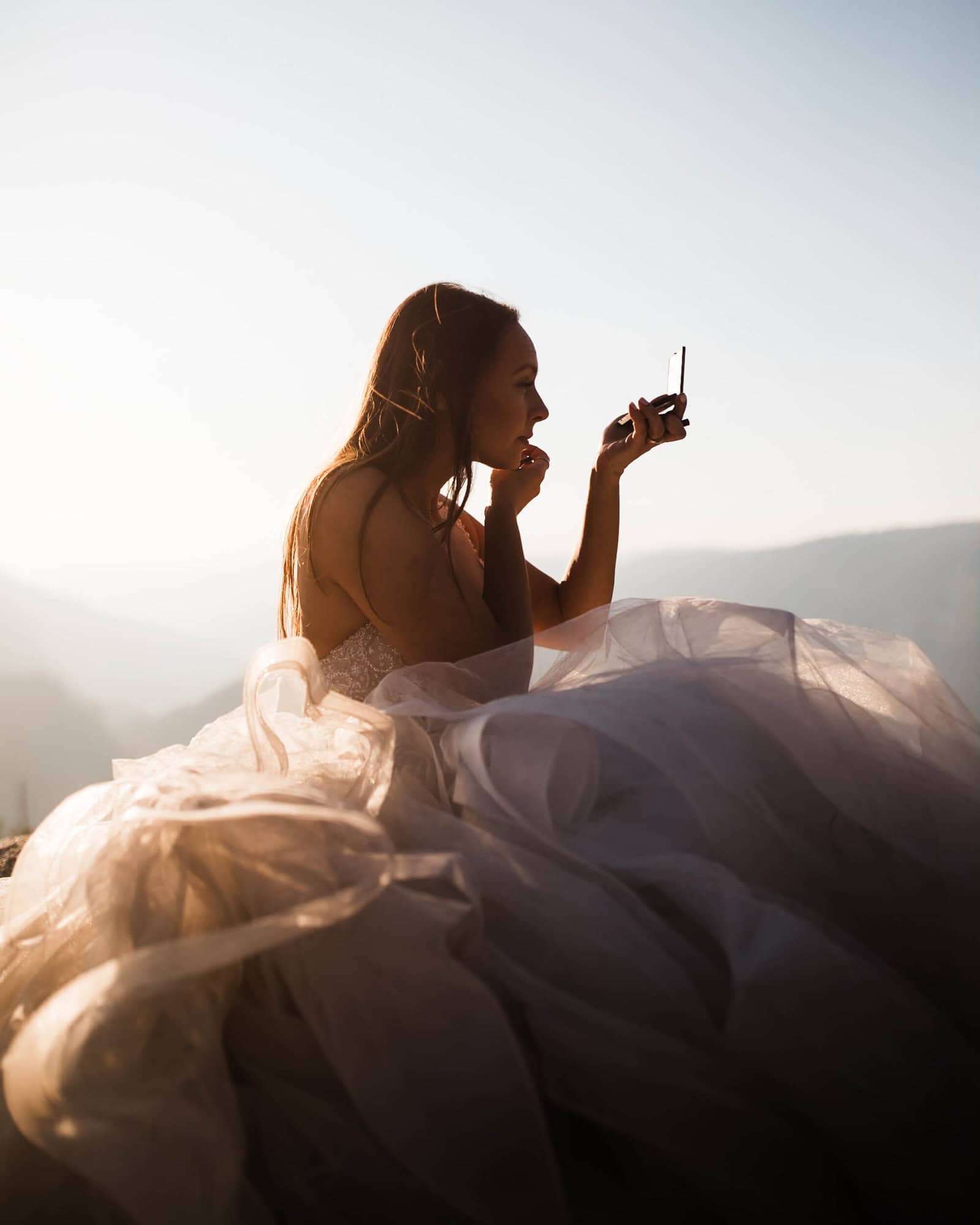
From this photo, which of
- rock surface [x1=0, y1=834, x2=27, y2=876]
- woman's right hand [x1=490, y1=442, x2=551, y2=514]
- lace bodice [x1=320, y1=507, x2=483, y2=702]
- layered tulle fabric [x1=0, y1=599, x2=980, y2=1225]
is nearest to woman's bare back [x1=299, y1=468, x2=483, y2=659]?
lace bodice [x1=320, y1=507, x2=483, y2=702]

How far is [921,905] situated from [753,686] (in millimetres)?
289

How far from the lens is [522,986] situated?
695 millimetres

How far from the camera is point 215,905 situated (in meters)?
0.73

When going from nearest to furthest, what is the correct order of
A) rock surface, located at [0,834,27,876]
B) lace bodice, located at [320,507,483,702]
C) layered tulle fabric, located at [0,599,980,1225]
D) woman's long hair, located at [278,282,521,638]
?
layered tulle fabric, located at [0,599,980,1225], lace bodice, located at [320,507,483,702], woman's long hair, located at [278,282,521,638], rock surface, located at [0,834,27,876]

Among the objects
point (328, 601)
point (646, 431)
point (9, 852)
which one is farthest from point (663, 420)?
point (9, 852)

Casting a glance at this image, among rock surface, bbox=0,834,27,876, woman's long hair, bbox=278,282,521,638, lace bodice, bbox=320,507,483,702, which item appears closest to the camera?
lace bodice, bbox=320,507,483,702

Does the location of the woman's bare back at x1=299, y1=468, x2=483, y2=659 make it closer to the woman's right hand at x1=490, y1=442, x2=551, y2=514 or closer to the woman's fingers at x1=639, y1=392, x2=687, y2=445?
the woman's right hand at x1=490, y1=442, x2=551, y2=514

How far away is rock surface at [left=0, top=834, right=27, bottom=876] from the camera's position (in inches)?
71.9

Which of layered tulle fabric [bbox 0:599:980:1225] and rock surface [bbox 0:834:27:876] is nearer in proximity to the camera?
layered tulle fabric [bbox 0:599:980:1225]

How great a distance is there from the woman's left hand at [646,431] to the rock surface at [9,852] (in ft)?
4.99

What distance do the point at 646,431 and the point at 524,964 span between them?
144 centimetres

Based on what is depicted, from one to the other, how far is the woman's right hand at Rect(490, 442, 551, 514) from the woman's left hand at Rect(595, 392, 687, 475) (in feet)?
0.84

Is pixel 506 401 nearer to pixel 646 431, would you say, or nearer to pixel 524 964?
pixel 646 431

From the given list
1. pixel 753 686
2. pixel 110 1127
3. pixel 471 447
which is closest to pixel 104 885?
pixel 110 1127
